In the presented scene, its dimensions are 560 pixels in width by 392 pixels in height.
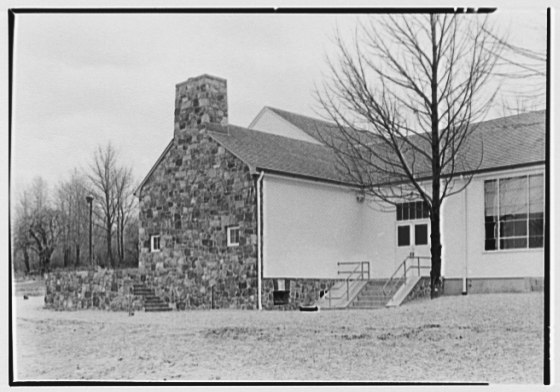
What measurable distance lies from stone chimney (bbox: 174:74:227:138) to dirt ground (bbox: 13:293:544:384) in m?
4.05

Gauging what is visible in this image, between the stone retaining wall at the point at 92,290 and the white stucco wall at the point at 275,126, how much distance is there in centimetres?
355

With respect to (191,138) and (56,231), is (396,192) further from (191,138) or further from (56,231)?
(56,231)

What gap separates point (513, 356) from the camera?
14.3 meters

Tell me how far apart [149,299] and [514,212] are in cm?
683

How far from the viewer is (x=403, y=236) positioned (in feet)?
58.1

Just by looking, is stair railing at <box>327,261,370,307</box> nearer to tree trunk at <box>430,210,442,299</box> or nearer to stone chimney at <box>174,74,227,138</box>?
tree trunk at <box>430,210,442,299</box>

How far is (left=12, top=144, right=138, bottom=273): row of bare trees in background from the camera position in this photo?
15.3 m

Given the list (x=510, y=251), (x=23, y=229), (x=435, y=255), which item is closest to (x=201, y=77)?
(x=23, y=229)

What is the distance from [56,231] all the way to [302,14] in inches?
207

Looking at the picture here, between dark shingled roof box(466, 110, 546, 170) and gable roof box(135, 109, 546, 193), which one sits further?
gable roof box(135, 109, 546, 193)

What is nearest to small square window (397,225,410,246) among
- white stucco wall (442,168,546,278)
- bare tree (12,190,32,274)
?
white stucco wall (442,168,546,278)

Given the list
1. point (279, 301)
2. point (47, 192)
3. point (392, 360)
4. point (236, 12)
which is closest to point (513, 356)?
point (392, 360)

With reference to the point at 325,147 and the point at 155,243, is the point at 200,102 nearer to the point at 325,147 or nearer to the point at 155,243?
the point at 325,147

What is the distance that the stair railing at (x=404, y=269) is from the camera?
17.9m
